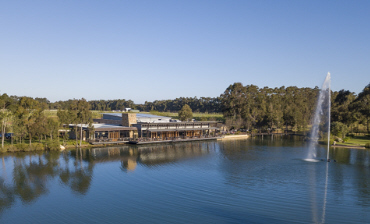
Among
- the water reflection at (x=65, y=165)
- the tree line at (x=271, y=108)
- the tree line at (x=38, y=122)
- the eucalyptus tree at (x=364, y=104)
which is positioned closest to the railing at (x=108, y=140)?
the tree line at (x=38, y=122)

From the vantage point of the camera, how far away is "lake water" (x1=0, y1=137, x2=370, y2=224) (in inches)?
756

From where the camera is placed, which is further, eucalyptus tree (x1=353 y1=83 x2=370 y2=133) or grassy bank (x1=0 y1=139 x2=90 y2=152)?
eucalyptus tree (x1=353 y1=83 x2=370 y2=133)

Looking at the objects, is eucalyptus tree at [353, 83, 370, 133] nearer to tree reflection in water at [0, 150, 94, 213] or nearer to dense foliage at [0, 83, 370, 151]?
dense foliage at [0, 83, 370, 151]

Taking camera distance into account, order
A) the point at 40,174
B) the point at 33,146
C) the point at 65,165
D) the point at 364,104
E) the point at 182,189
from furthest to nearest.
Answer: the point at 364,104
the point at 33,146
the point at 65,165
the point at 40,174
the point at 182,189

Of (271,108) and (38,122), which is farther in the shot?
(271,108)

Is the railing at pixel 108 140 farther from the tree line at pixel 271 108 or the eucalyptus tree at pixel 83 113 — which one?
the tree line at pixel 271 108

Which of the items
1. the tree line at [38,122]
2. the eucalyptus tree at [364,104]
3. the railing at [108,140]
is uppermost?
the eucalyptus tree at [364,104]

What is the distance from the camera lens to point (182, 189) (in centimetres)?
2458

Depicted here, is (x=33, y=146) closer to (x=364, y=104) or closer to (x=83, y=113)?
(x=83, y=113)

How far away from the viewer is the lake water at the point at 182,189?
19.2 m

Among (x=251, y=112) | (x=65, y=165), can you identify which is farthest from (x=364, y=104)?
(x=65, y=165)

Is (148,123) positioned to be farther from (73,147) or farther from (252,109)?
(252,109)

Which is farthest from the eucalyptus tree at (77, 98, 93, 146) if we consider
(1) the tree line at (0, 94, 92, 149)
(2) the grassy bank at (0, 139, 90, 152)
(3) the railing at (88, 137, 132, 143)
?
(2) the grassy bank at (0, 139, 90, 152)

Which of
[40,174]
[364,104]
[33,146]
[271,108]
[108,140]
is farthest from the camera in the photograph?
[271,108]
